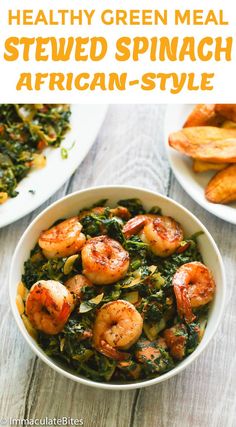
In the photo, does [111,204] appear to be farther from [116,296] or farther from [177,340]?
[177,340]

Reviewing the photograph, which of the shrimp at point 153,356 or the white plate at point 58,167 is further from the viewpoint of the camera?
the white plate at point 58,167

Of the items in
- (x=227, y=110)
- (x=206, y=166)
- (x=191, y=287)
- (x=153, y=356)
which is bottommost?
(x=153, y=356)

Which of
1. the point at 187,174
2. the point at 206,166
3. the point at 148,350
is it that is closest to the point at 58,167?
the point at 187,174

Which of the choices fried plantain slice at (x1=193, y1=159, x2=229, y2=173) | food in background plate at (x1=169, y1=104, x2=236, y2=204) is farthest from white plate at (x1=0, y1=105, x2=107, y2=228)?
fried plantain slice at (x1=193, y1=159, x2=229, y2=173)

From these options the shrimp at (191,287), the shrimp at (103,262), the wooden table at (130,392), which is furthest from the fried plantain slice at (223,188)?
the shrimp at (103,262)

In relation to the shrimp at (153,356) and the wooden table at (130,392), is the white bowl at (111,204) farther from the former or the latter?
the wooden table at (130,392)

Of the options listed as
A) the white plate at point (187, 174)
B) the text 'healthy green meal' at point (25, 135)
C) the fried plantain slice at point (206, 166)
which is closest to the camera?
the white plate at point (187, 174)
